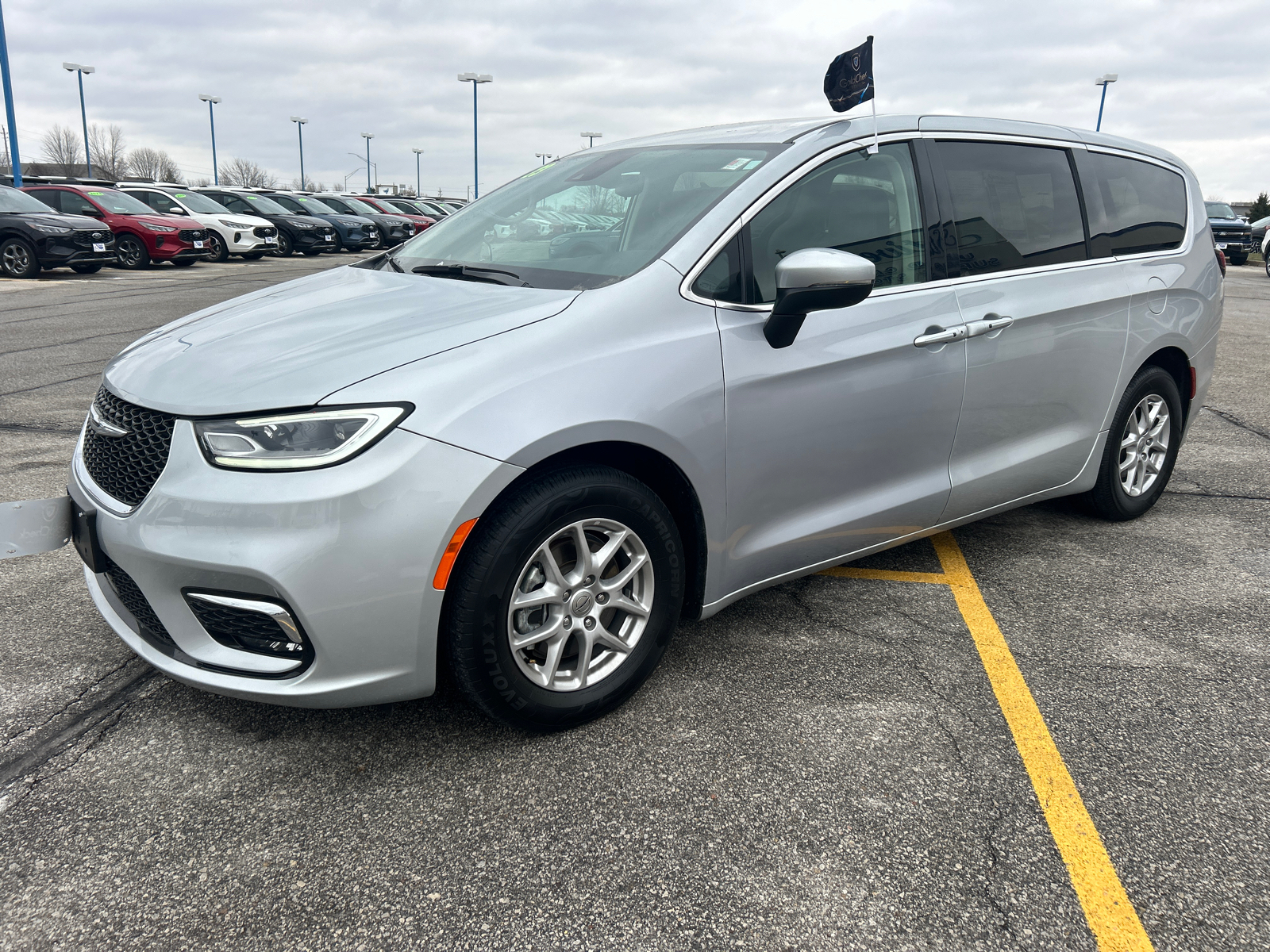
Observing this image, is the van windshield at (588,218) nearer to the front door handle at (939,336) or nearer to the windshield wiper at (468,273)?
the windshield wiper at (468,273)

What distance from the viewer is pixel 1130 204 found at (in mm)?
4168

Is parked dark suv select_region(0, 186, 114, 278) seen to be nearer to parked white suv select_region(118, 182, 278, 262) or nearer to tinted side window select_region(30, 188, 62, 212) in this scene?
tinted side window select_region(30, 188, 62, 212)

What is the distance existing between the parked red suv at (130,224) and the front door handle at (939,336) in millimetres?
19234

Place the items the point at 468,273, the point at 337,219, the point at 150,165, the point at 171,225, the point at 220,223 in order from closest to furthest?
the point at 468,273 → the point at 171,225 → the point at 220,223 → the point at 337,219 → the point at 150,165

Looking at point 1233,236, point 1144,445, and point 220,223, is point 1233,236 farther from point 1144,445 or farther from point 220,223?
point 1144,445

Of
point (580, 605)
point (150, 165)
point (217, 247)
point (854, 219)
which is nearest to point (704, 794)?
point (580, 605)

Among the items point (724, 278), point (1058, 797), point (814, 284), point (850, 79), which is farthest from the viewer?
point (850, 79)

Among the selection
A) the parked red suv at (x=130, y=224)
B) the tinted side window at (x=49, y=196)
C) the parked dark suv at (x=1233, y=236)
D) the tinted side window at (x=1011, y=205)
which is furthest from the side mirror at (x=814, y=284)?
the parked dark suv at (x=1233, y=236)

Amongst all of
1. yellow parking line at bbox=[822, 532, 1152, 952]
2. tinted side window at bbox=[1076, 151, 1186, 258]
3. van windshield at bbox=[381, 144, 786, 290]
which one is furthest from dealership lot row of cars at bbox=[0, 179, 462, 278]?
yellow parking line at bbox=[822, 532, 1152, 952]

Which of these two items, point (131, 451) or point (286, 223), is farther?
point (286, 223)

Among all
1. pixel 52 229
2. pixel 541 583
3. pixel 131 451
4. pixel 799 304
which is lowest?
pixel 52 229

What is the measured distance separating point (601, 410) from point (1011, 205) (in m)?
2.12

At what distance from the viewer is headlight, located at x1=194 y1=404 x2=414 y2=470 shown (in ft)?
7.22

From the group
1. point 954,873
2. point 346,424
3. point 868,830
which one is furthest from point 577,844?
point 346,424
